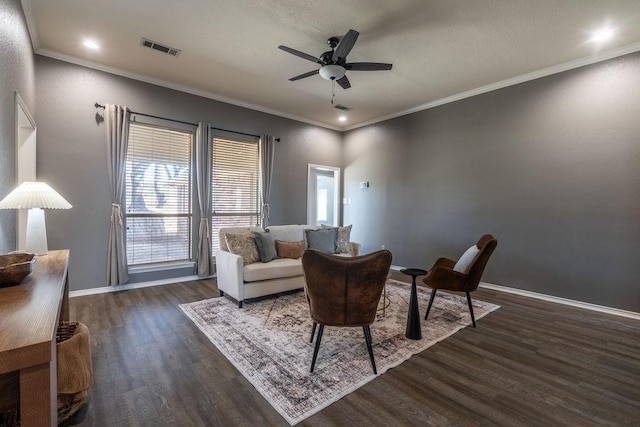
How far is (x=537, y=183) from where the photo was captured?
4102 millimetres

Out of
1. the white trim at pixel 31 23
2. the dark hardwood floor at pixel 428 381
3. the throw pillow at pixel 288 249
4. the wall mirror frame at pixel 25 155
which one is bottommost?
the dark hardwood floor at pixel 428 381

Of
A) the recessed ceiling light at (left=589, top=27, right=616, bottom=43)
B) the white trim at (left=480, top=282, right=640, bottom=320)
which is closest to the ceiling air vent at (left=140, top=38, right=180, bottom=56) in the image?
the recessed ceiling light at (left=589, top=27, right=616, bottom=43)

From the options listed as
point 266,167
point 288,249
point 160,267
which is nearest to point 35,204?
point 160,267

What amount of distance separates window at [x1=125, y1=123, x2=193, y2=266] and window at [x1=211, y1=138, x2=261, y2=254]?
0.45 m

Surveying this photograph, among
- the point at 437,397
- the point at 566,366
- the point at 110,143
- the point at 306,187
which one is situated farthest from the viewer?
the point at 306,187

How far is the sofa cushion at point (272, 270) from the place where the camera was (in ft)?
11.6

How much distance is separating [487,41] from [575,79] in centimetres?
149

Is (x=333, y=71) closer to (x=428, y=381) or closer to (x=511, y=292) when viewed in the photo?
(x=428, y=381)

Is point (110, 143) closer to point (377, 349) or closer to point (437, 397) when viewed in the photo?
point (377, 349)

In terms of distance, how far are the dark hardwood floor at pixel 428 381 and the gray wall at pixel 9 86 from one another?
1216 millimetres

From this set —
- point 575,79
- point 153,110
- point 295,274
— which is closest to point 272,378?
point 295,274

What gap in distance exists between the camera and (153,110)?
4426 mm

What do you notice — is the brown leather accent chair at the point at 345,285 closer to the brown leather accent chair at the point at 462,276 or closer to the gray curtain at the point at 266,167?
the brown leather accent chair at the point at 462,276

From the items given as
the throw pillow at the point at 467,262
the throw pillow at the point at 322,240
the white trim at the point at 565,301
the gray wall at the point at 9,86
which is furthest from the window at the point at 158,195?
the white trim at the point at 565,301
